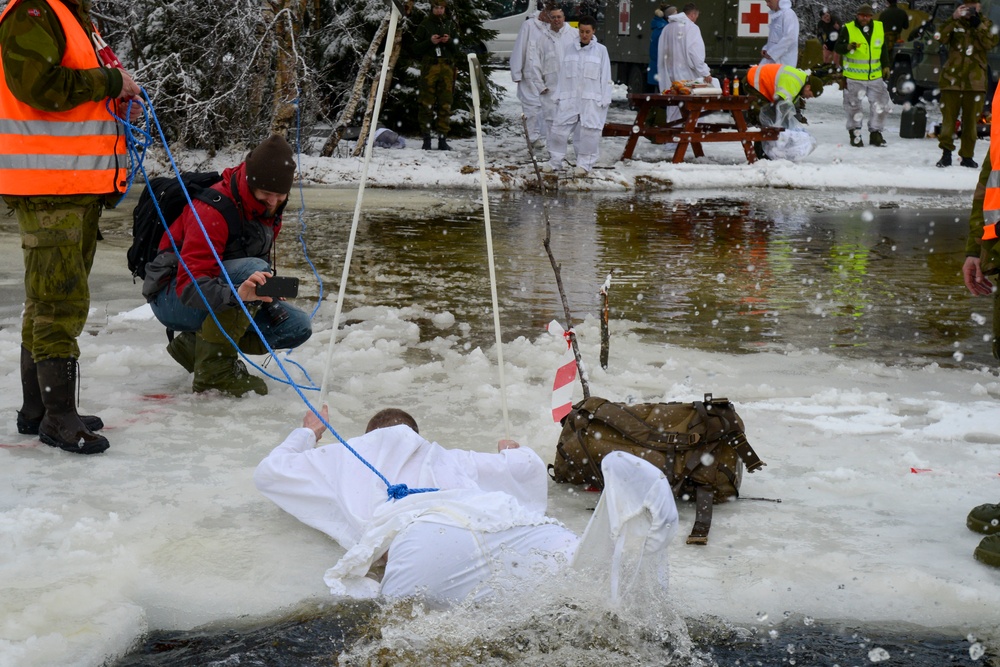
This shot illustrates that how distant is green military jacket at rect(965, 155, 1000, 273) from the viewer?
4.05m

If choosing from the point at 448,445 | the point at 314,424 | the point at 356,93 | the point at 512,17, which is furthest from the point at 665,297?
the point at 512,17

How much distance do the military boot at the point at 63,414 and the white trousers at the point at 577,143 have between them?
1065 cm

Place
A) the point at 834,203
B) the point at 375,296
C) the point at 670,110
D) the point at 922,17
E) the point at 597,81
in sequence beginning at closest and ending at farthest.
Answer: the point at 375,296 → the point at 834,203 → the point at 597,81 → the point at 670,110 → the point at 922,17

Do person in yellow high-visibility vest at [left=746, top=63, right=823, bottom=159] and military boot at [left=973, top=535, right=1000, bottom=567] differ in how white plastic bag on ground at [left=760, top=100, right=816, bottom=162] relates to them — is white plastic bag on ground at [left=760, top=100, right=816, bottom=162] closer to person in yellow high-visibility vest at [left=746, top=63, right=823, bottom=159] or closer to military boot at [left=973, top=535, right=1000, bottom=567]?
person in yellow high-visibility vest at [left=746, top=63, right=823, bottom=159]

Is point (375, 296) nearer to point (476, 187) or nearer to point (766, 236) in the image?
point (766, 236)

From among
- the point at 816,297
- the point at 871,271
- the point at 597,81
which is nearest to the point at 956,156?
the point at 597,81

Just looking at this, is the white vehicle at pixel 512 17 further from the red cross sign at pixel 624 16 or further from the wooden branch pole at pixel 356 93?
the wooden branch pole at pixel 356 93

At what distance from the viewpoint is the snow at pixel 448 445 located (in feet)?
11.4

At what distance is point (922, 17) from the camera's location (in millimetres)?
26375

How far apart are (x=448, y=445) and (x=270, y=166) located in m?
1.41

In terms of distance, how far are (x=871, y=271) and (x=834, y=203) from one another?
173 inches

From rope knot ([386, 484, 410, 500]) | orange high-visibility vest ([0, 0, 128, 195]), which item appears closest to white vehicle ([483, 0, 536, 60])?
orange high-visibility vest ([0, 0, 128, 195])

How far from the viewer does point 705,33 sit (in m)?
20.4

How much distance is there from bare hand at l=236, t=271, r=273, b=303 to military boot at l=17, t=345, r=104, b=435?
84 centimetres
